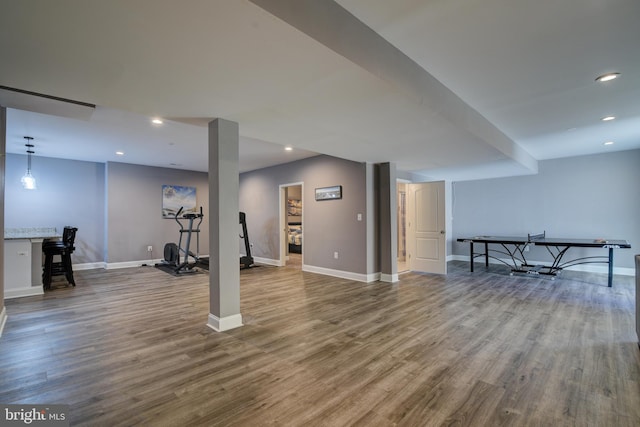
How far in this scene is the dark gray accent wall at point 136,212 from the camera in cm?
693

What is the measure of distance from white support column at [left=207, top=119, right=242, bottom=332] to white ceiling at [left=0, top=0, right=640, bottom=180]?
28 centimetres

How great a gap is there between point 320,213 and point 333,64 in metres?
4.52

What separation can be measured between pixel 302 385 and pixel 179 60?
8.13ft

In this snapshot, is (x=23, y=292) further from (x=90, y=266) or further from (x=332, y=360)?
(x=332, y=360)

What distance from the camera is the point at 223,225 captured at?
3121 millimetres

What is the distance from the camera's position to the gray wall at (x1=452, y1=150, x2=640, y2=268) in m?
5.85

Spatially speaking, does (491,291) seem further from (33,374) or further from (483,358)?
(33,374)

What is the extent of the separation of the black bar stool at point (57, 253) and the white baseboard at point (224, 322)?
12.6ft

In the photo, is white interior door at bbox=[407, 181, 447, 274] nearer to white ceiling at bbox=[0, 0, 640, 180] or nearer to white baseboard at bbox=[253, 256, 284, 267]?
white ceiling at bbox=[0, 0, 640, 180]

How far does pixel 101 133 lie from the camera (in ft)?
15.2

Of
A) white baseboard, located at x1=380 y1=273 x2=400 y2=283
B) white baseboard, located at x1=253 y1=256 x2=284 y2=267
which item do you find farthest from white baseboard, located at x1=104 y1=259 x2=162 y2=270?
white baseboard, located at x1=380 y1=273 x2=400 y2=283

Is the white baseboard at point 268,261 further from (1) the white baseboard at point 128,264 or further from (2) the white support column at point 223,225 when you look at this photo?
(2) the white support column at point 223,225

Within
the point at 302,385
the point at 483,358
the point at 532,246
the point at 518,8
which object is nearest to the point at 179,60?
the point at 518,8

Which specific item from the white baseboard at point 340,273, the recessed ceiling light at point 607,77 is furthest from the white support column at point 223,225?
the recessed ceiling light at point 607,77
